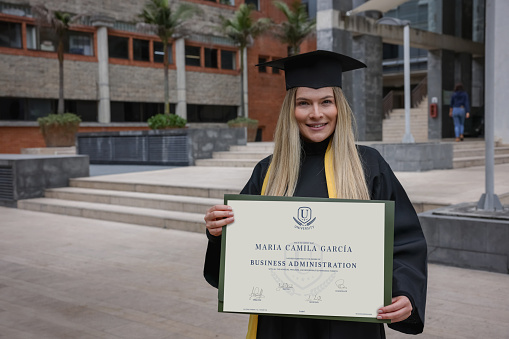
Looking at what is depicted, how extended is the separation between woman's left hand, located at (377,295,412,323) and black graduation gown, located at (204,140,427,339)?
0.04m

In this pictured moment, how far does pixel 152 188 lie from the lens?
1080 centimetres

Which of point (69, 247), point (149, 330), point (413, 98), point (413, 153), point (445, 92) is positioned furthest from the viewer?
point (413, 98)

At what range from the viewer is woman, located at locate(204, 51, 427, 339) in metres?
2.02

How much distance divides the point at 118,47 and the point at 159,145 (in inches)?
615

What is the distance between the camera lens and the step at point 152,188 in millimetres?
9648

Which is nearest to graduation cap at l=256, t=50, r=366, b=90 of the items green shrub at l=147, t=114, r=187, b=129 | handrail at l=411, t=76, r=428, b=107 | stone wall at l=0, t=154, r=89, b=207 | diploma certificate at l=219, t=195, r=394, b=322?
diploma certificate at l=219, t=195, r=394, b=322

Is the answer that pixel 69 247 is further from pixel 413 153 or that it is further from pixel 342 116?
pixel 413 153

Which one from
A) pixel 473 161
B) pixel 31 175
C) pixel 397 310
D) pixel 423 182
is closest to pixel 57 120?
pixel 31 175

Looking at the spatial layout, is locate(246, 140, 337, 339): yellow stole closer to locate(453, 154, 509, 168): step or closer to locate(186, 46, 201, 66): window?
locate(453, 154, 509, 168): step

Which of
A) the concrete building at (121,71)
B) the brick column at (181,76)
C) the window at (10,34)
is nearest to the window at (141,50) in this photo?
the concrete building at (121,71)

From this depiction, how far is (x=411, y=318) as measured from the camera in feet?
6.58

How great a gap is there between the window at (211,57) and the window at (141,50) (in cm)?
409

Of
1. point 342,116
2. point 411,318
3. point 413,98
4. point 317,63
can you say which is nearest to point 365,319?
point 411,318

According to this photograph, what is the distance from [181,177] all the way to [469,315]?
29.1ft
